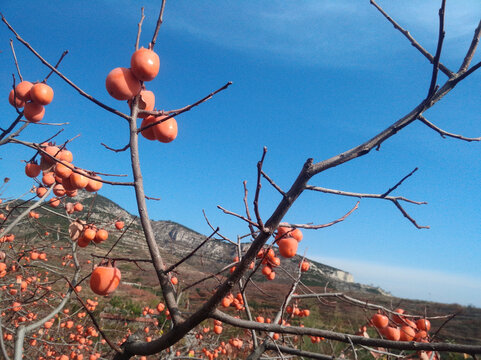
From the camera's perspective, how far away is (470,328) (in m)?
10.4

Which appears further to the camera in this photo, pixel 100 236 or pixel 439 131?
pixel 100 236

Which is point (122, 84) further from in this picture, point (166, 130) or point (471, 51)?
point (471, 51)

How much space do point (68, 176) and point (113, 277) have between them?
3.53 feet

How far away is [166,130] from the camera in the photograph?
1357mm

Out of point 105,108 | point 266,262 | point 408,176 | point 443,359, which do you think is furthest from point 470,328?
point 105,108

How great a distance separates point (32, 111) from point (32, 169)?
1.95 feet

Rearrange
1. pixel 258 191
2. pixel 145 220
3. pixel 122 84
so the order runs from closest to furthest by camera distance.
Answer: pixel 258 191, pixel 145 220, pixel 122 84

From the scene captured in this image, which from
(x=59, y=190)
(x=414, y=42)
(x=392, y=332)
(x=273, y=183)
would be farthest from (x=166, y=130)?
(x=392, y=332)

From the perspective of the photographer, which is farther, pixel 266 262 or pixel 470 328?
pixel 470 328

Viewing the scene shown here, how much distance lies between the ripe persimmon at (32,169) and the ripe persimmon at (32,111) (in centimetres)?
53

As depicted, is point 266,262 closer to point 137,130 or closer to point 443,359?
point 137,130

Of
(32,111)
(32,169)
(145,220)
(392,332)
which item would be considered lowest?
(392,332)

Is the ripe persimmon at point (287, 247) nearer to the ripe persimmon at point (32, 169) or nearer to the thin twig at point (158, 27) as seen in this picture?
the thin twig at point (158, 27)

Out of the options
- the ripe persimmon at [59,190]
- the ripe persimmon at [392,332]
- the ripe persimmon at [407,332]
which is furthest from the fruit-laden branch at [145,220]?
the ripe persimmon at [407,332]
